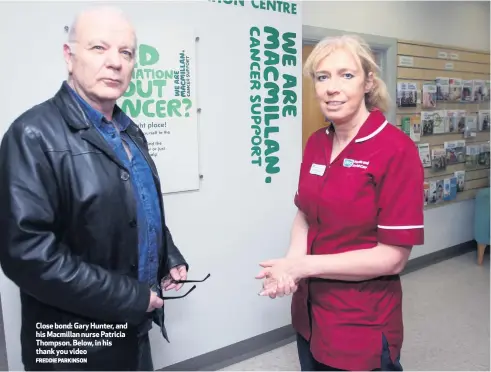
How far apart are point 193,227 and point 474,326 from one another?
87.8 inches

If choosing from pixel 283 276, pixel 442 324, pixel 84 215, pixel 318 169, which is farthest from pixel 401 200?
pixel 442 324

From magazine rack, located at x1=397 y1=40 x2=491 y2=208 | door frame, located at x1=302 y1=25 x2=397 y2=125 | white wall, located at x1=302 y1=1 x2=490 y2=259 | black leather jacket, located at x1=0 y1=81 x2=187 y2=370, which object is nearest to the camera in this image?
black leather jacket, located at x1=0 y1=81 x2=187 y2=370

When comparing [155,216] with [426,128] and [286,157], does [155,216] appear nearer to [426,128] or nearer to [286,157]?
[286,157]

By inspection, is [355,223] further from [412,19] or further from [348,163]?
[412,19]

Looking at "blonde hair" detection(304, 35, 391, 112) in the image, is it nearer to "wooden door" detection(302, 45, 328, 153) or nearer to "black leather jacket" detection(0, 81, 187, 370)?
"black leather jacket" detection(0, 81, 187, 370)

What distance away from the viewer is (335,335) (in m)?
1.42

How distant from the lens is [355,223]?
4.51ft

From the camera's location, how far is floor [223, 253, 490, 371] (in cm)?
272

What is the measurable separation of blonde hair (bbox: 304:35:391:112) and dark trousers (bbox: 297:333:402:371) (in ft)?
2.56

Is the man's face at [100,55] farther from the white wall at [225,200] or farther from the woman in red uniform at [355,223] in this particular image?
the white wall at [225,200]

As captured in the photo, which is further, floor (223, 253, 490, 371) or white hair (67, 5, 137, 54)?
floor (223, 253, 490, 371)

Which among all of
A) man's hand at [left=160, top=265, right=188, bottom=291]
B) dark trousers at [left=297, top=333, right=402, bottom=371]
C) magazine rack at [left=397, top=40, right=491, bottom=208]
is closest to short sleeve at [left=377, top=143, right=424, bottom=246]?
dark trousers at [left=297, top=333, right=402, bottom=371]

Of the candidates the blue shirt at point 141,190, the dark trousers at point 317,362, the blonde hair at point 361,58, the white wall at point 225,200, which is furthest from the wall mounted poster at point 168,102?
the dark trousers at point 317,362

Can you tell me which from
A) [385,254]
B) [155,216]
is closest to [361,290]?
[385,254]
